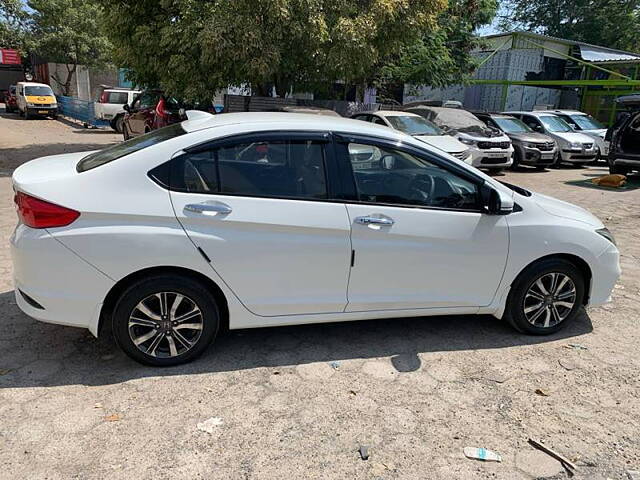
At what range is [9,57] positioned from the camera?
117 ft

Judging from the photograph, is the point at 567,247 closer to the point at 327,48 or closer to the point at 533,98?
the point at 327,48

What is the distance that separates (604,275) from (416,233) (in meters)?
1.66

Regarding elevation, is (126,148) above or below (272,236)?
above

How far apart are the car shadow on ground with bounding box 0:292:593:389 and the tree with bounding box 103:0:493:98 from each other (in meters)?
7.79

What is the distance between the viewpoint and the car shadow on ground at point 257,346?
10.9ft

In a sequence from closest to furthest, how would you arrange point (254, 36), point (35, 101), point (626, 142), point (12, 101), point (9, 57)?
point (254, 36) < point (626, 142) < point (35, 101) < point (12, 101) < point (9, 57)

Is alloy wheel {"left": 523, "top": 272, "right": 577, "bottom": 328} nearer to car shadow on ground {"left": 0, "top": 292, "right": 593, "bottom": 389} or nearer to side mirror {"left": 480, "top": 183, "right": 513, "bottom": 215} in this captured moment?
car shadow on ground {"left": 0, "top": 292, "right": 593, "bottom": 389}

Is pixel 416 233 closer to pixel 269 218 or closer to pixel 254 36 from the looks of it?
pixel 269 218

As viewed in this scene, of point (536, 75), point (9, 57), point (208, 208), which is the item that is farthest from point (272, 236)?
point (9, 57)

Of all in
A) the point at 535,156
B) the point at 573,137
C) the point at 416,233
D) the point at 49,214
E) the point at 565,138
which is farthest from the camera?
the point at 573,137


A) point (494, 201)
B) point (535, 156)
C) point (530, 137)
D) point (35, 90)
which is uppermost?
point (494, 201)

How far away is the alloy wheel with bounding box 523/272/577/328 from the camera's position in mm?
3881

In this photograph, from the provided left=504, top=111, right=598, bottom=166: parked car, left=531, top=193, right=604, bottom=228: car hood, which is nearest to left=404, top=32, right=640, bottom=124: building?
left=504, top=111, right=598, bottom=166: parked car

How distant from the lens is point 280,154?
3.38 meters
